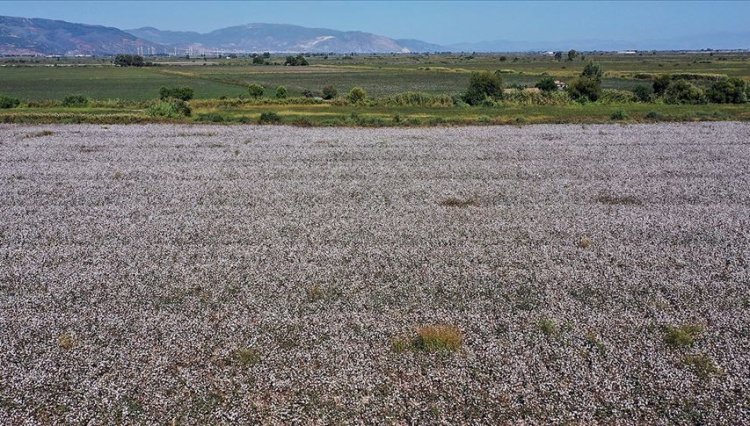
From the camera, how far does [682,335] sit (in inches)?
357

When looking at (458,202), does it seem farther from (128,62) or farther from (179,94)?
(128,62)

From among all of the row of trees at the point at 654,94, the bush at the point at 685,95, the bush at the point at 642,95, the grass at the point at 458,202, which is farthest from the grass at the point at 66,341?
the bush at the point at 642,95

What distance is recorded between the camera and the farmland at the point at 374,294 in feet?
25.1

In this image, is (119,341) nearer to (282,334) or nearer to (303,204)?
(282,334)

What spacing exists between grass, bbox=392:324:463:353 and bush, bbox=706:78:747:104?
47.7 metres

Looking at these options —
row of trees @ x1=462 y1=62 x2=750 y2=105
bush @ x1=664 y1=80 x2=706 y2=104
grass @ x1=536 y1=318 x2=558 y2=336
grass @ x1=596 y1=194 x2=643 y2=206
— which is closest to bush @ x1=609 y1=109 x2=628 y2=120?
row of trees @ x1=462 y1=62 x2=750 y2=105

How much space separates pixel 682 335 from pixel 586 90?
4421 cm

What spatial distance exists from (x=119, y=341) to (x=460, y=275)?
22.1ft

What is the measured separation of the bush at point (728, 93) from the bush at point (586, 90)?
8967 mm

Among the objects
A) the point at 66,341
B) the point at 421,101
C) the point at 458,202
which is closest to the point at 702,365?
the point at 458,202

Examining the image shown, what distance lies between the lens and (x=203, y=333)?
937 cm

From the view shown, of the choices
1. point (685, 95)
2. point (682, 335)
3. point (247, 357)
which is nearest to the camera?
point (247, 357)

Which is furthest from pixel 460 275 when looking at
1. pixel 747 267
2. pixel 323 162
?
Result: pixel 323 162

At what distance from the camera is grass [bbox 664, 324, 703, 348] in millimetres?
9000
